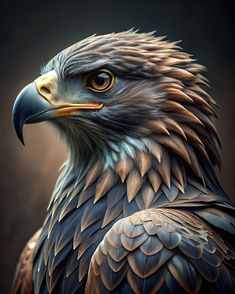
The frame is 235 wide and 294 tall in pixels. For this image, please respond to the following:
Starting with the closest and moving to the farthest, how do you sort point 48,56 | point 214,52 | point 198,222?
1. point 198,222
2. point 214,52
3. point 48,56

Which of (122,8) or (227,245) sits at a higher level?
(122,8)

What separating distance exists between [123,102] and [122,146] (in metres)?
0.09

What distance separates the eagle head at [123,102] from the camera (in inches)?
40.2

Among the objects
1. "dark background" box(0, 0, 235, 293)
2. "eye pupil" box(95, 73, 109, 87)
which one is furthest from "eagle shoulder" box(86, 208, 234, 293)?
"dark background" box(0, 0, 235, 293)

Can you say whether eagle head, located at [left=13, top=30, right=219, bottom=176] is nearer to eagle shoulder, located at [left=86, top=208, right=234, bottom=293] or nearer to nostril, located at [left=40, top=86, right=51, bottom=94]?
nostril, located at [left=40, top=86, right=51, bottom=94]

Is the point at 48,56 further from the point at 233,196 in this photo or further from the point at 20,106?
the point at 233,196

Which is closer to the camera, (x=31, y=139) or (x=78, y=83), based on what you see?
(x=78, y=83)

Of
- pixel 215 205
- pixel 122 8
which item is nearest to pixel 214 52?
pixel 122 8

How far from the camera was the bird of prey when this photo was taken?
0.98 metres

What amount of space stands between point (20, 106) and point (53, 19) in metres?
0.58

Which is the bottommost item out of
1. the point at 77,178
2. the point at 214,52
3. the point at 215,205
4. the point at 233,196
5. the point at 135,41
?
the point at 233,196

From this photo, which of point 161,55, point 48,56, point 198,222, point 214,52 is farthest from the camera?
point 48,56

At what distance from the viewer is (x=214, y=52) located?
1365 millimetres

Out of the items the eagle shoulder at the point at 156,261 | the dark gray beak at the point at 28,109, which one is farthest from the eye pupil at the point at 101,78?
the eagle shoulder at the point at 156,261
